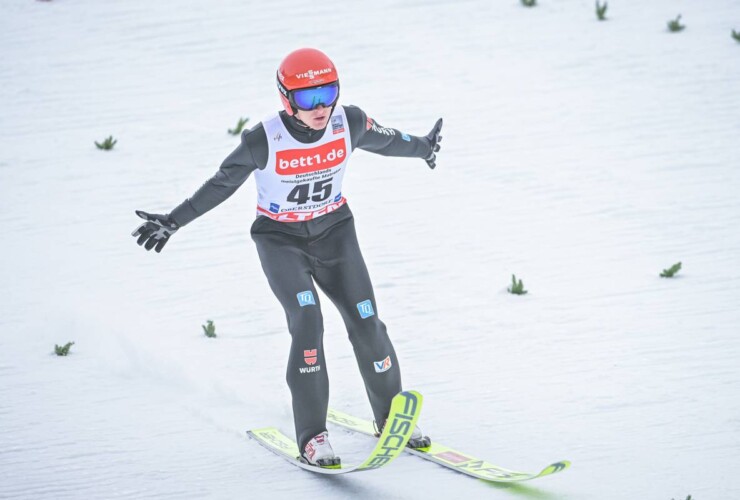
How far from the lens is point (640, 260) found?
7328 mm

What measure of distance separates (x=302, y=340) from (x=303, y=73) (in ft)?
4.17

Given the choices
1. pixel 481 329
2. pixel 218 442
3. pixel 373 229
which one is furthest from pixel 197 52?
pixel 218 442

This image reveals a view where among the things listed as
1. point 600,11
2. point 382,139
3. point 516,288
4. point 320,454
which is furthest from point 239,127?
point 320,454

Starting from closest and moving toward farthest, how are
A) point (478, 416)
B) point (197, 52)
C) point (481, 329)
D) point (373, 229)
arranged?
point (478, 416) < point (481, 329) < point (373, 229) < point (197, 52)

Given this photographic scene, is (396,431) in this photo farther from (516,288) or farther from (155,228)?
(516,288)

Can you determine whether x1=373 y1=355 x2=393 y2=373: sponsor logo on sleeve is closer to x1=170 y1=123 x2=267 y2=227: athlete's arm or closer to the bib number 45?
the bib number 45

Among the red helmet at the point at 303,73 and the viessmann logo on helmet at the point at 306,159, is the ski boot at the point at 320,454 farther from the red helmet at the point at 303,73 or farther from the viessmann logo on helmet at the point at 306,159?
the red helmet at the point at 303,73

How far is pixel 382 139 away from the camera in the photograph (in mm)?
5199

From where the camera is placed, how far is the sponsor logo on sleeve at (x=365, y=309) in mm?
4918

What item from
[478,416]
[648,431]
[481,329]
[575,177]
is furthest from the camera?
[575,177]

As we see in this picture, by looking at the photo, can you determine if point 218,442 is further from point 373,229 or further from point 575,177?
point 575,177

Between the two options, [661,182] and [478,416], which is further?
[661,182]

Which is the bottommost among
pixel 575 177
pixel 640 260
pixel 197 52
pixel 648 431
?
Result: pixel 648 431

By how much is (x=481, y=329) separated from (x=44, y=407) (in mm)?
2735
